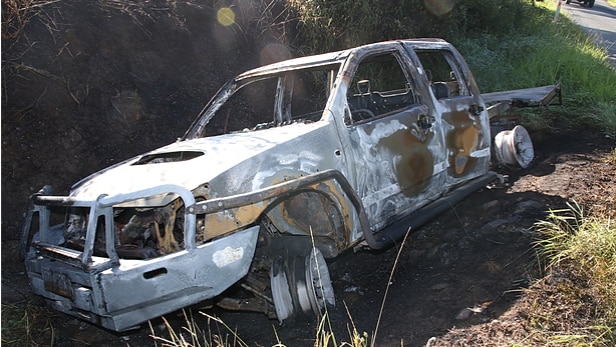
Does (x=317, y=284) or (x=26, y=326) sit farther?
(x=26, y=326)

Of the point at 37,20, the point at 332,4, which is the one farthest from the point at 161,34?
the point at 332,4

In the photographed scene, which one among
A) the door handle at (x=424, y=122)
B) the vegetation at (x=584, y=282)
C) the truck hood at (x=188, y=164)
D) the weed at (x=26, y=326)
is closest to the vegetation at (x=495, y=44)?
the door handle at (x=424, y=122)

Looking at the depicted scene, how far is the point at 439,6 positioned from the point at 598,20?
14682 millimetres

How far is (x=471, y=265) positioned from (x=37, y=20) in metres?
5.95

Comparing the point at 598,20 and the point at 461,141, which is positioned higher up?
the point at 598,20

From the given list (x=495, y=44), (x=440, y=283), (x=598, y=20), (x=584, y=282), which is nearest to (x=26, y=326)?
(x=440, y=283)

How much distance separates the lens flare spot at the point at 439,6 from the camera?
341 inches

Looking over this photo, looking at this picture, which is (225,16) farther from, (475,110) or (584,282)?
(584,282)

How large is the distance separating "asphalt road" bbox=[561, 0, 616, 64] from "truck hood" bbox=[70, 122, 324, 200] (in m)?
10.3

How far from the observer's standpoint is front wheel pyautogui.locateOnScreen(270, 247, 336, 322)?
11.1 ft

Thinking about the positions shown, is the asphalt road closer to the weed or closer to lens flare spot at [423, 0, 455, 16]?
lens flare spot at [423, 0, 455, 16]

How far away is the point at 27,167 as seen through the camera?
550cm

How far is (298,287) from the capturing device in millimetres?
3393

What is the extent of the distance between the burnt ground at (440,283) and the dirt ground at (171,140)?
1 centimetres
